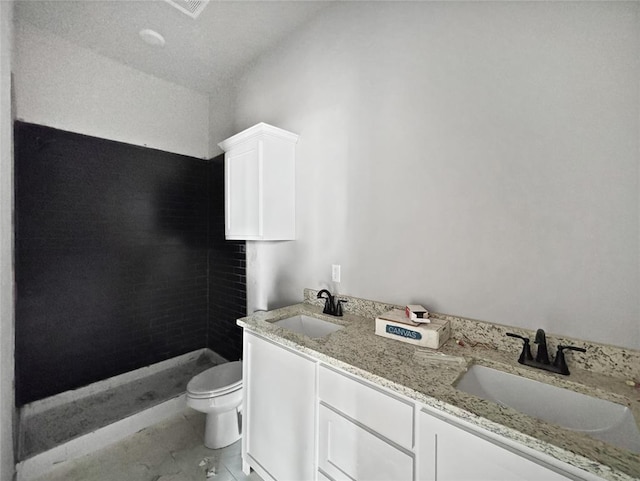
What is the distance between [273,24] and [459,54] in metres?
1.50

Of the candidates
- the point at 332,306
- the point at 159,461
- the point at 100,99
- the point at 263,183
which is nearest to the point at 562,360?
the point at 332,306

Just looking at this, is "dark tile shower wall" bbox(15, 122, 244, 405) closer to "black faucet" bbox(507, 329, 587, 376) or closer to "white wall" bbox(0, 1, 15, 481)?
"white wall" bbox(0, 1, 15, 481)

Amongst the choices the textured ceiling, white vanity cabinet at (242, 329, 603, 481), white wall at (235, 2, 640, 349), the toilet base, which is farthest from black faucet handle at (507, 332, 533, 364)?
the textured ceiling

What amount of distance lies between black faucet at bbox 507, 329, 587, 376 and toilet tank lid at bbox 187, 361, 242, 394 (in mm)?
1720

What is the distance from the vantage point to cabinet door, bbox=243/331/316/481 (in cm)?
122

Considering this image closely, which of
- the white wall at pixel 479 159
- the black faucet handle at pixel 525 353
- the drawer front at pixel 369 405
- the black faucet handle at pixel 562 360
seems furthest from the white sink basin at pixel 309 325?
the black faucet handle at pixel 562 360

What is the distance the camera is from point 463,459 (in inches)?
30.9

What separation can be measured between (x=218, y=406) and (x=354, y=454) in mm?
1102

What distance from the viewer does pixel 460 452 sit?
0.79 m

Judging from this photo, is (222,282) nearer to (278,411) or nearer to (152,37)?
(278,411)

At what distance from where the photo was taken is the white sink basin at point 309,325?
1681 mm

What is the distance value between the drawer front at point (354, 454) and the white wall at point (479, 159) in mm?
728

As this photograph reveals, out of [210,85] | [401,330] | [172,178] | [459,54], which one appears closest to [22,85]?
[172,178]

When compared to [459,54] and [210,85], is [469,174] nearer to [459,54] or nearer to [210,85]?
[459,54]
